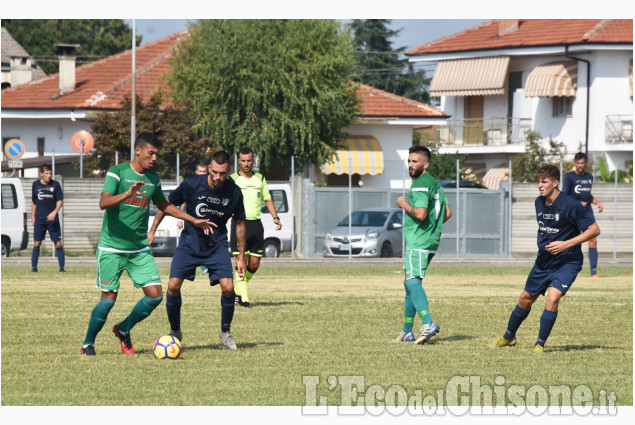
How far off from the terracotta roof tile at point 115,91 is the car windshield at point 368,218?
46.4 ft

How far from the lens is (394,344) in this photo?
11.6m

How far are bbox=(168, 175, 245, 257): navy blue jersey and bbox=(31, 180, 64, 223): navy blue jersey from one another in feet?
37.5

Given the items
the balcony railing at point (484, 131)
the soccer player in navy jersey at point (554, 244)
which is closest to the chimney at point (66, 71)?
the balcony railing at point (484, 131)

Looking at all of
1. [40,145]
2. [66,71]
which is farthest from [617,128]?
[40,145]

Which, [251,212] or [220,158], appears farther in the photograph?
[251,212]

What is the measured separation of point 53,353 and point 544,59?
138ft

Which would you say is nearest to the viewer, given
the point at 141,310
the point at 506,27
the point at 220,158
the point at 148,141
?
the point at 148,141

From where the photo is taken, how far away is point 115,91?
46.6 m

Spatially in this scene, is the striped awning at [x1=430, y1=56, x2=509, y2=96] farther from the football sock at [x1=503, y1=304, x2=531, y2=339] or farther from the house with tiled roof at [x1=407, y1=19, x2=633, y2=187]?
the football sock at [x1=503, y1=304, x2=531, y2=339]

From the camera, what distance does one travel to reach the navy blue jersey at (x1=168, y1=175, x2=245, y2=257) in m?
10.9

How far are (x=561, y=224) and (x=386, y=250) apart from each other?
66.7ft

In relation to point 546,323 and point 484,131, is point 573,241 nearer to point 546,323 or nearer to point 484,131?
point 546,323

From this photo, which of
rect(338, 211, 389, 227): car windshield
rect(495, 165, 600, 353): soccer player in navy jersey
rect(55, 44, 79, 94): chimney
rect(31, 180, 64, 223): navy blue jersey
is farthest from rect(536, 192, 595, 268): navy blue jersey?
rect(55, 44, 79, 94): chimney

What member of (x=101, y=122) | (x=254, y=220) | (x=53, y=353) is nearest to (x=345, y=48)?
(x=101, y=122)
